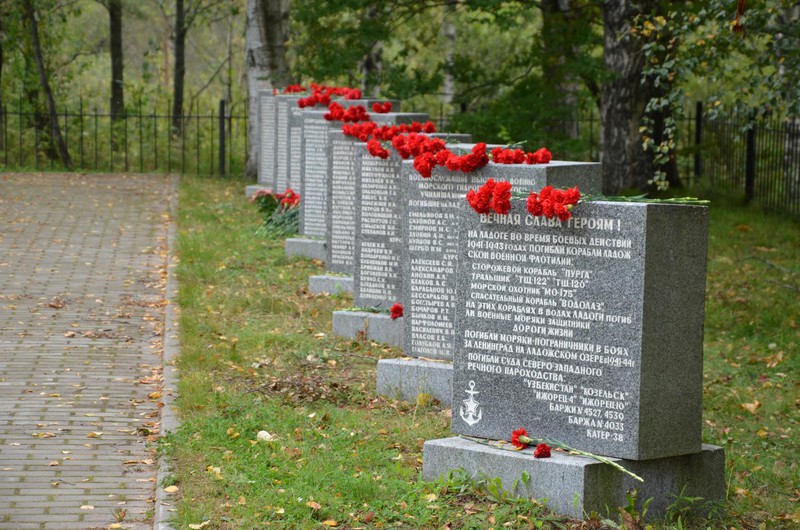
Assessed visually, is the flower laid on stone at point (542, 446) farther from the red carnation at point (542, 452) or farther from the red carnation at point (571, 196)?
the red carnation at point (571, 196)

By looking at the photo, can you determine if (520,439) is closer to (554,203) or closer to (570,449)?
(570,449)

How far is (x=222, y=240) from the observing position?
15867 millimetres

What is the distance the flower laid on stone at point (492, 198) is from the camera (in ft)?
20.5

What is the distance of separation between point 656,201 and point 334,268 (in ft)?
22.1

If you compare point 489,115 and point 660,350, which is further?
point 489,115

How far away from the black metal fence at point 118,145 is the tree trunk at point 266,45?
1885mm

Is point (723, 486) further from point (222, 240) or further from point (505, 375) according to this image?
point (222, 240)

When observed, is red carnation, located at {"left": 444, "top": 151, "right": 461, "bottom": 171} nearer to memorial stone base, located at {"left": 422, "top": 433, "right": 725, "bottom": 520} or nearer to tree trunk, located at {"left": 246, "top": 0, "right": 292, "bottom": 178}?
memorial stone base, located at {"left": 422, "top": 433, "right": 725, "bottom": 520}

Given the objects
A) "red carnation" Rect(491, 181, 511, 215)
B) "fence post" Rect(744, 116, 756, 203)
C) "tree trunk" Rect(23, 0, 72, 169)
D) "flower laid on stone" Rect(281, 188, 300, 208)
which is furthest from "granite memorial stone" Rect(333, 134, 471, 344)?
"tree trunk" Rect(23, 0, 72, 169)

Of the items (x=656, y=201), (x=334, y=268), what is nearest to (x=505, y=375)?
(x=656, y=201)

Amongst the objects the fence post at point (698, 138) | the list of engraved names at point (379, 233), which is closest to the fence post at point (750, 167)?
the fence post at point (698, 138)

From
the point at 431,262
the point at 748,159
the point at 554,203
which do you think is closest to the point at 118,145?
the point at 748,159

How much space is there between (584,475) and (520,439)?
0.50 metres

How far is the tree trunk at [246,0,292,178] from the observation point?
22469mm
